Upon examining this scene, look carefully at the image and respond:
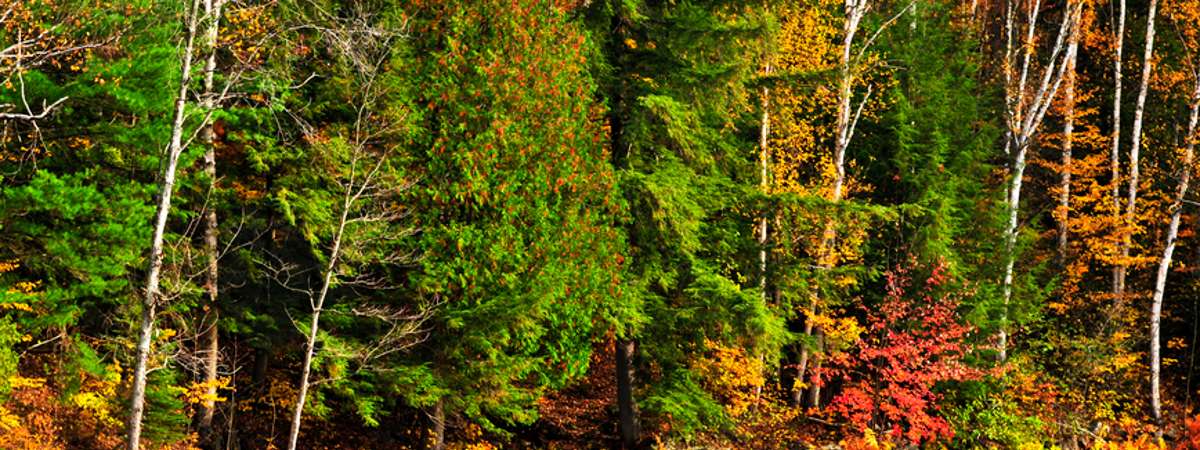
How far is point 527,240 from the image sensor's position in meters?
14.1

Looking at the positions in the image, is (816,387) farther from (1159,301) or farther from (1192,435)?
(1159,301)

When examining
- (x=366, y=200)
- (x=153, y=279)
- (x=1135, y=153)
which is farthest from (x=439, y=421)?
(x=1135, y=153)

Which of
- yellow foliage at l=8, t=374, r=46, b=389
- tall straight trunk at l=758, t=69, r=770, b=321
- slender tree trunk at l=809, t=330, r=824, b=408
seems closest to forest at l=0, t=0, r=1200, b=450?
yellow foliage at l=8, t=374, r=46, b=389

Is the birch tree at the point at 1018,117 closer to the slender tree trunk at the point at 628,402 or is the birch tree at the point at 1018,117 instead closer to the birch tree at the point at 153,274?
the slender tree trunk at the point at 628,402

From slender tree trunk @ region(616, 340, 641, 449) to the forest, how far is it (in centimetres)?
7

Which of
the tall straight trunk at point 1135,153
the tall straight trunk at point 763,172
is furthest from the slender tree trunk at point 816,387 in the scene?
the tall straight trunk at point 1135,153

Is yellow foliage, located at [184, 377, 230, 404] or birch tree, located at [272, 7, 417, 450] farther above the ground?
birch tree, located at [272, 7, 417, 450]

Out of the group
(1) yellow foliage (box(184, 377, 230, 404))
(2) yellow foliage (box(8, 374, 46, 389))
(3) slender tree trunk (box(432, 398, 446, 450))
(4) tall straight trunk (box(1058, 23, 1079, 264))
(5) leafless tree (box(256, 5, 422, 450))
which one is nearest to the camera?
(2) yellow foliage (box(8, 374, 46, 389))

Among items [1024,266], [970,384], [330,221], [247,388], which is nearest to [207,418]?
[247,388]

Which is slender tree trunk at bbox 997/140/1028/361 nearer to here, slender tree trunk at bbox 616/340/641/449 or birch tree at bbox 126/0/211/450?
slender tree trunk at bbox 616/340/641/449

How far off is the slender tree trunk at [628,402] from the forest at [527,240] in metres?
0.07

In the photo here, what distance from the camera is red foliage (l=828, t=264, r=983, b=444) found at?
698 inches

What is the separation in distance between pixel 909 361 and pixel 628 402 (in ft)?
17.9

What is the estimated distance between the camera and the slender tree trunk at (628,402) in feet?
56.0
